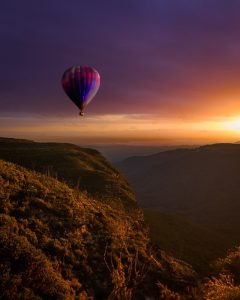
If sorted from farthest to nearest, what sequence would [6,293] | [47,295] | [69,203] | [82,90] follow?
[82,90], [69,203], [47,295], [6,293]

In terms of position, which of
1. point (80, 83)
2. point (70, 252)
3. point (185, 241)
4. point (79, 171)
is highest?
point (80, 83)

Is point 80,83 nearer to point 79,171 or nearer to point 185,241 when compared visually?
point 79,171

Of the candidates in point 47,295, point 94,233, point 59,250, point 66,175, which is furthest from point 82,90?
point 47,295

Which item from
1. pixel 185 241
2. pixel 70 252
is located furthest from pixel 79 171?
pixel 70 252

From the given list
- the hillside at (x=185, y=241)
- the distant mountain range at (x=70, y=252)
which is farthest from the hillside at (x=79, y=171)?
the distant mountain range at (x=70, y=252)

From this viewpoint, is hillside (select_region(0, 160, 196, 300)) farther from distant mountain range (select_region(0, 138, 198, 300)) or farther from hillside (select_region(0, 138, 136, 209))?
hillside (select_region(0, 138, 136, 209))

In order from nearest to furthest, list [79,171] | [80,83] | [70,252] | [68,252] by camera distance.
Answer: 1. [68,252]
2. [70,252]
3. [80,83]
4. [79,171]

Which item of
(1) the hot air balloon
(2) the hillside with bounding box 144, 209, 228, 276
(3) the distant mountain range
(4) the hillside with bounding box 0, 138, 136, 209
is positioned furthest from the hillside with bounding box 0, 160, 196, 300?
(1) the hot air balloon

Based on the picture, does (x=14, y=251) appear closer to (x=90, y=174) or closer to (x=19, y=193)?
(x=19, y=193)
